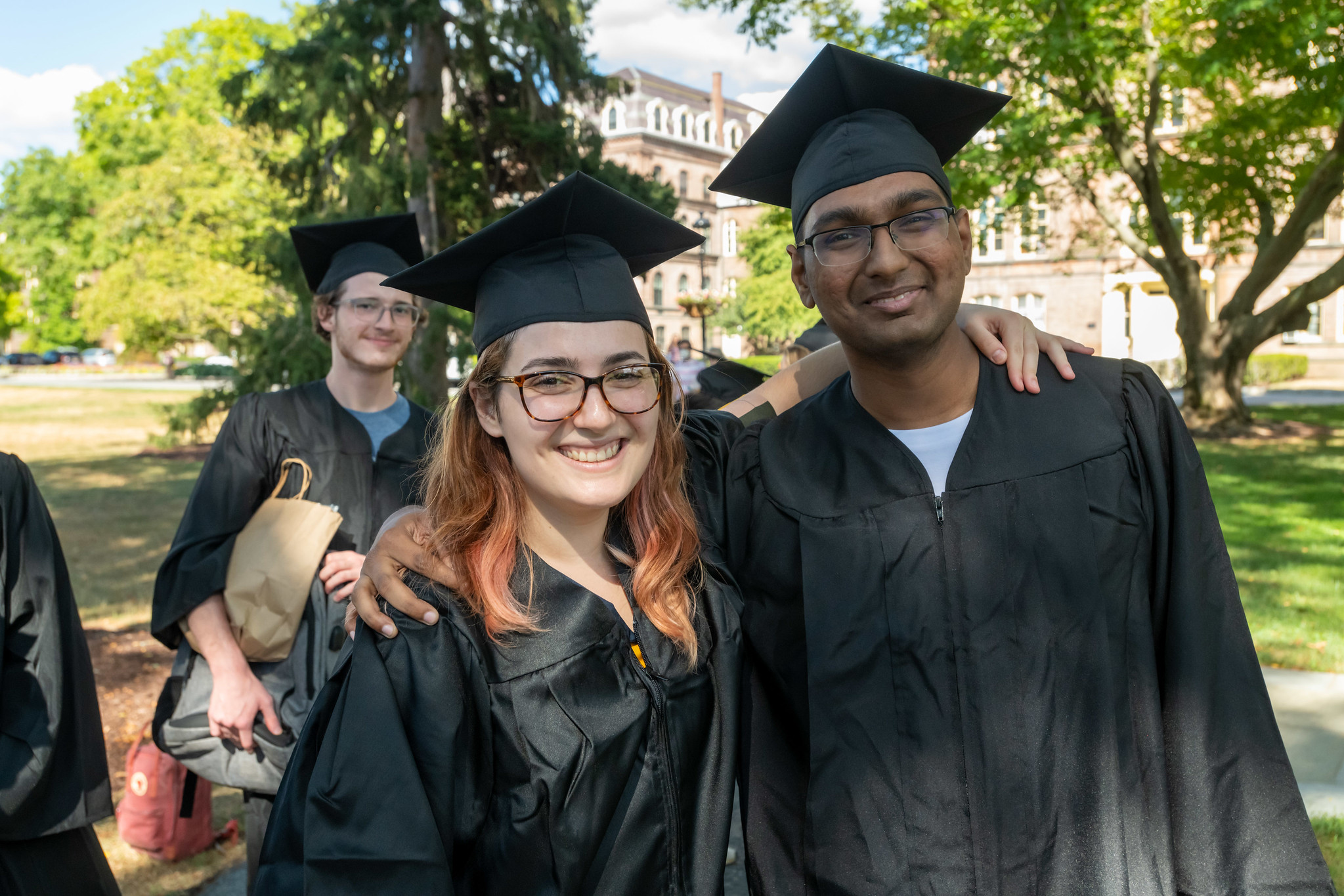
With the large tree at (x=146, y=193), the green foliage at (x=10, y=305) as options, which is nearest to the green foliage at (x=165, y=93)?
the large tree at (x=146, y=193)

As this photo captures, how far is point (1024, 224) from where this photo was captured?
1691 centimetres

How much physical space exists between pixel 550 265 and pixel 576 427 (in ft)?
1.15

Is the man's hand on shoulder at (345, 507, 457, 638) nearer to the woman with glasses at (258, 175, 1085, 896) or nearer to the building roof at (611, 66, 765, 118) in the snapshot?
the woman with glasses at (258, 175, 1085, 896)

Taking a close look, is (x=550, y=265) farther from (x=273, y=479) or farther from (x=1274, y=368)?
(x=1274, y=368)

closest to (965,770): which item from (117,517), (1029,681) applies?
(1029,681)

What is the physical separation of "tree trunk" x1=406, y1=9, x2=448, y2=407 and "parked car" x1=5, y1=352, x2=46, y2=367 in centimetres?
6087

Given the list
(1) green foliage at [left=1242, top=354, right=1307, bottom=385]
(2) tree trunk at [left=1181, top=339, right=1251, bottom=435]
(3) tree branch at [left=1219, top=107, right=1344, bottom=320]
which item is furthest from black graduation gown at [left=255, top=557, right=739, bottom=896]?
(1) green foliage at [left=1242, top=354, right=1307, bottom=385]

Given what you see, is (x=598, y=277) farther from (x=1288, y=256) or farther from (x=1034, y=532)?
(x=1288, y=256)

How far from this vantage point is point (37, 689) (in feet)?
7.90

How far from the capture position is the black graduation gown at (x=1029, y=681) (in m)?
1.82

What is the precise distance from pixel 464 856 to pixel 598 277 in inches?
41.9

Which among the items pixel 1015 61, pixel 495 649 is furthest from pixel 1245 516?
pixel 495 649

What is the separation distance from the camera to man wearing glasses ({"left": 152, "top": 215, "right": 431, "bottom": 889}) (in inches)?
110

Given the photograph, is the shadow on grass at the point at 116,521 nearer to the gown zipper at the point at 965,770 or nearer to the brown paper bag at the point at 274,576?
the brown paper bag at the point at 274,576
